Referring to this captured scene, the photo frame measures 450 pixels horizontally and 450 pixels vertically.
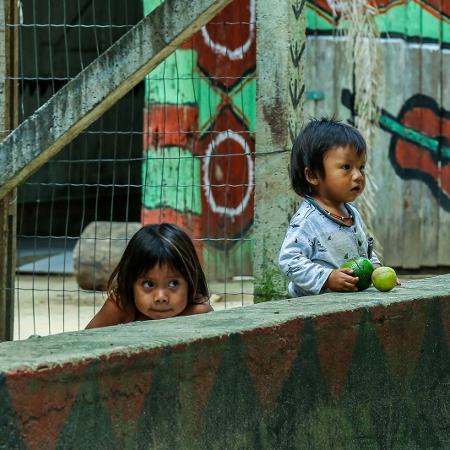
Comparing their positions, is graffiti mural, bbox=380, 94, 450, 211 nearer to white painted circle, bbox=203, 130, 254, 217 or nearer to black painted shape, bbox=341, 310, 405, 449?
white painted circle, bbox=203, 130, 254, 217

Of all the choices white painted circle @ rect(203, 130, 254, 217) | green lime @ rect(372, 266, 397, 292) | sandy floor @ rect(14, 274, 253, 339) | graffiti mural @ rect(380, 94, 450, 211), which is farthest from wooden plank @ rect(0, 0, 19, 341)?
graffiti mural @ rect(380, 94, 450, 211)

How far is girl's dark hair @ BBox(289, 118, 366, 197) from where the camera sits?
423 cm

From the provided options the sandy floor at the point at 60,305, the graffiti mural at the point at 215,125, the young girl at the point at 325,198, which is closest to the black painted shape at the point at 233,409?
the young girl at the point at 325,198

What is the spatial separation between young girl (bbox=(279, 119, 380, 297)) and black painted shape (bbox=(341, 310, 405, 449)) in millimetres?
727

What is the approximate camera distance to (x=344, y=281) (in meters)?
3.77

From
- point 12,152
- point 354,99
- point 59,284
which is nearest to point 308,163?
point 12,152

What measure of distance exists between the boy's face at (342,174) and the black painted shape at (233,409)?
1488mm

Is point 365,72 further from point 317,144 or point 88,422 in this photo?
point 88,422

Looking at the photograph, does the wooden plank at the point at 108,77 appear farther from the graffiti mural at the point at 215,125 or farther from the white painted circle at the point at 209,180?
the white painted circle at the point at 209,180

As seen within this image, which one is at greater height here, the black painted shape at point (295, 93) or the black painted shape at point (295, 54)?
the black painted shape at point (295, 54)

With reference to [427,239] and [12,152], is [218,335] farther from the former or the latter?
[427,239]

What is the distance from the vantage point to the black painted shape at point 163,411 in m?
2.55

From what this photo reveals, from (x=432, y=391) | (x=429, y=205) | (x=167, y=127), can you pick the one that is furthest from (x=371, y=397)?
(x=429, y=205)

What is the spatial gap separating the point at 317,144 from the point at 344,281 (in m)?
0.68
